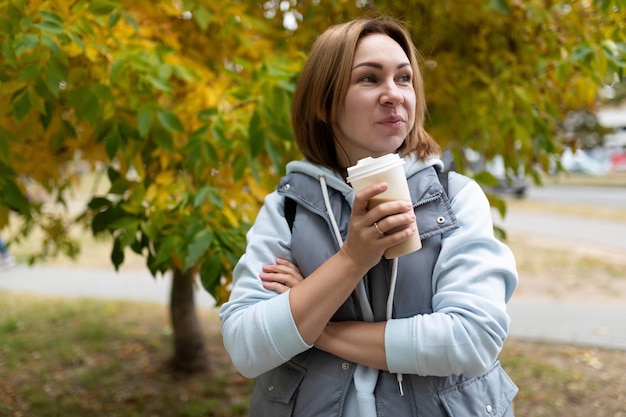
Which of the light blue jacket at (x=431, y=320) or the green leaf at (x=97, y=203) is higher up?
the green leaf at (x=97, y=203)

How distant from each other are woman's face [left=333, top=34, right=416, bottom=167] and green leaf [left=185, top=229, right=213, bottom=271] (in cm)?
82

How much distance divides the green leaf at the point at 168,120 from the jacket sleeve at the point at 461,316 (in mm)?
1326

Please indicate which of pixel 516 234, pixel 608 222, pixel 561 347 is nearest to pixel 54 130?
pixel 561 347

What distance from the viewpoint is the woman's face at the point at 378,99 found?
4.59 ft

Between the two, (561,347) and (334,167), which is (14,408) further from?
(561,347)

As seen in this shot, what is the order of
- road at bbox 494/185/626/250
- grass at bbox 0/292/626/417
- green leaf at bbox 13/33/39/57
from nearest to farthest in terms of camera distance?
green leaf at bbox 13/33/39/57
grass at bbox 0/292/626/417
road at bbox 494/185/626/250

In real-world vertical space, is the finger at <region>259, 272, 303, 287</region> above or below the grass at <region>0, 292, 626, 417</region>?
above

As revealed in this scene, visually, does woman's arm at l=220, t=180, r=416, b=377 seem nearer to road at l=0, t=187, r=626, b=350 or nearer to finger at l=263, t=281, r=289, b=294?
finger at l=263, t=281, r=289, b=294

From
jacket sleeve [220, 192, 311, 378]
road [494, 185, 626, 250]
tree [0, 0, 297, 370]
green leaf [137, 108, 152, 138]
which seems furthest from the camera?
road [494, 185, 626, 250]

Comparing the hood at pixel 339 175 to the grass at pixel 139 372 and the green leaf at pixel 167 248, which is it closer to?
the green leaf at pixel 167 248

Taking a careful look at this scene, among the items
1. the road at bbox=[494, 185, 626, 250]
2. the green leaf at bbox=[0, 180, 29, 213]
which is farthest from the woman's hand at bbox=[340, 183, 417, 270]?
the road at bbox=[494, 185, 626, 250]

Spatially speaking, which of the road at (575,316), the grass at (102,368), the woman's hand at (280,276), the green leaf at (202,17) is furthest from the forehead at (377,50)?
the grass at (102,368)

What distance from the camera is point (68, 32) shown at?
6.89 ft

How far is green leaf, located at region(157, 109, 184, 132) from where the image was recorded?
2.36 meters
